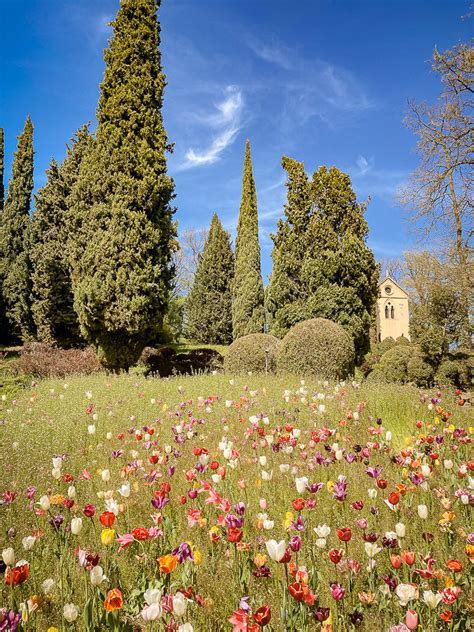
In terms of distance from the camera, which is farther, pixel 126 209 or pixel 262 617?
pixel 126 209

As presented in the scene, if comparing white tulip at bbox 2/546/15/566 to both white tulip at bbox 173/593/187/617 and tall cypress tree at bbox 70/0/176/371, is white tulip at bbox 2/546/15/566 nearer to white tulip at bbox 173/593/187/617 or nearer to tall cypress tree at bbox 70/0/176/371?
white tulip at bbox 173/593/187/617

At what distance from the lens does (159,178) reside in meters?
12.4

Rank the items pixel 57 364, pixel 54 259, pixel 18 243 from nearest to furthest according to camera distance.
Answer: pixel 57 364, pixel 54 259, pixel 18 243

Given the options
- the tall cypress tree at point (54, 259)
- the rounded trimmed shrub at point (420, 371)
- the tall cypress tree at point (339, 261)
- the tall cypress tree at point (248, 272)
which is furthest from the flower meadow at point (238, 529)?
the tall cypress tree at point (248, 272)

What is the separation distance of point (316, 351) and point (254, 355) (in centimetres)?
229

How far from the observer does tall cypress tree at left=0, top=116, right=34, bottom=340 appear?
2150 centimetres

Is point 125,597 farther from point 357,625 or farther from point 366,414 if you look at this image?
point 366,414

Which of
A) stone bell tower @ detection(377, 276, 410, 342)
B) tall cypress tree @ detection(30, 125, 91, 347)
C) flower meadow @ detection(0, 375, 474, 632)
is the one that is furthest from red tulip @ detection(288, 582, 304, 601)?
stone bell tower @ detection(377, 276, 410, 342)

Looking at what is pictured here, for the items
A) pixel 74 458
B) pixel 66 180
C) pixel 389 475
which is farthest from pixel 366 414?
pixel 66 180

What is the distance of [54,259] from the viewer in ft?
64.2

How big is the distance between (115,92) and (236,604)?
14378 millimetres

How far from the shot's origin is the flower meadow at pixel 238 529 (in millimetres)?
1646

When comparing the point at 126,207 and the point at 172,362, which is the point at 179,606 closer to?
the point at 126,207

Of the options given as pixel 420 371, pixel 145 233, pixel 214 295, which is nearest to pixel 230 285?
pixel 214 295
